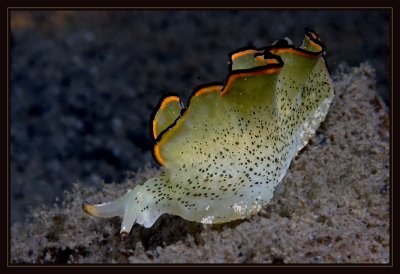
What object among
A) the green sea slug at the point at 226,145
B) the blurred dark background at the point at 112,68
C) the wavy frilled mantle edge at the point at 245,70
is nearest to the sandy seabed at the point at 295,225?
the green sea slug at the point at 226,145

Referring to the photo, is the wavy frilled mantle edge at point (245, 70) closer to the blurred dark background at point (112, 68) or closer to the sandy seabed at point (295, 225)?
the sandy seabed at point (295, 225)

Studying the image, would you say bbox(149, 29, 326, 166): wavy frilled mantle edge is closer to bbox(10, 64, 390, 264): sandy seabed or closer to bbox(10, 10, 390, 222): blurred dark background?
bbox(10, 64, 390, 264): sandy seabed

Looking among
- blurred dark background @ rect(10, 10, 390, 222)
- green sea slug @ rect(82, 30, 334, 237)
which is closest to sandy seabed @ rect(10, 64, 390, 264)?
green sea slug @ rect(82, 30, 334, 237)

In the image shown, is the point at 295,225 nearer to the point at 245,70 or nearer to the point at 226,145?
the point at 226,145

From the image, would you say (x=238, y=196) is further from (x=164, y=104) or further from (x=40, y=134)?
(x=40, y=134)

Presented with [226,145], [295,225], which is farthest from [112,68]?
[295,225]

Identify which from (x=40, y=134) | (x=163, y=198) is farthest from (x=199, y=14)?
(x=163, y=198)
